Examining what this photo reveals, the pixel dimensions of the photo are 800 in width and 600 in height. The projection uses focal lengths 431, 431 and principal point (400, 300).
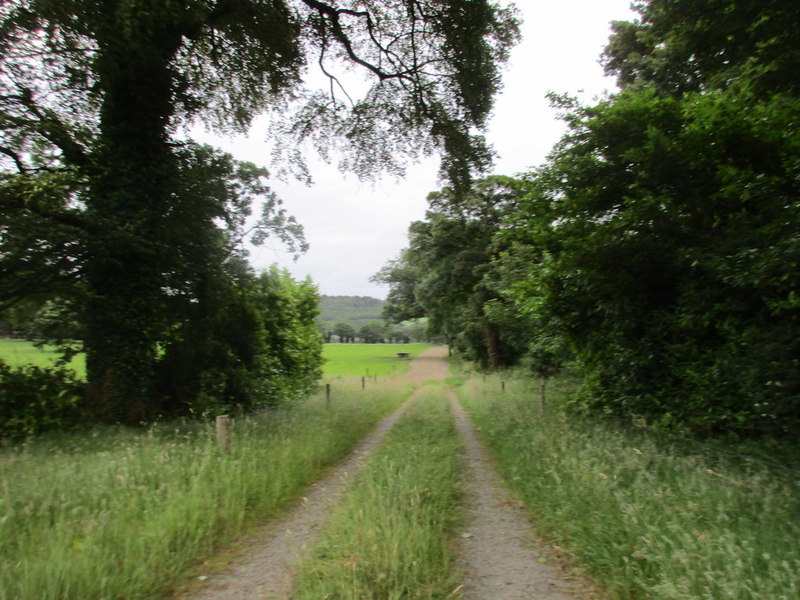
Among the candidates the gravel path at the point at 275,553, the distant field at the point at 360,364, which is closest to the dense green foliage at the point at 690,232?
the gravel path at the point at 275,553

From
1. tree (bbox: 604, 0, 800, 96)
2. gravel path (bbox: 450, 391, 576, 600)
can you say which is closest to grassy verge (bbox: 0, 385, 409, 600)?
gravel path (bbox: 450, 391, 576, 600)

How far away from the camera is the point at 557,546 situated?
4.50 meters

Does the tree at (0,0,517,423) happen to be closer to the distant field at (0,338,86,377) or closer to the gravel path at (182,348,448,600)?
the distant field at (0,338,86,377)

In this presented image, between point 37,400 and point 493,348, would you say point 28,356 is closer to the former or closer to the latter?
point 37,400

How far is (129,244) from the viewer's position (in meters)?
8.09

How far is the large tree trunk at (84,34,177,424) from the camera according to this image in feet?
27.6

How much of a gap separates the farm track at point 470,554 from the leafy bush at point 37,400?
16.8 ft

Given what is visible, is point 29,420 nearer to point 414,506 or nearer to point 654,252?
point 414,506

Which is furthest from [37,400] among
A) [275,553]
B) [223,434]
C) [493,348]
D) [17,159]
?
[493,348]

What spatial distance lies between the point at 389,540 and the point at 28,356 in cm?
909

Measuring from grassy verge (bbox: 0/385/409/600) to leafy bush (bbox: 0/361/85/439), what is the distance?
25.9 inches

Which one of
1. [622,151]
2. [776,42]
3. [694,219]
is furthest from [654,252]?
[776,42]

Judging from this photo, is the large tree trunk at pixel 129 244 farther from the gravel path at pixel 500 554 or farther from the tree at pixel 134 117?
the gravel path at pixel 500 554

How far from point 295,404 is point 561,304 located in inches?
340
